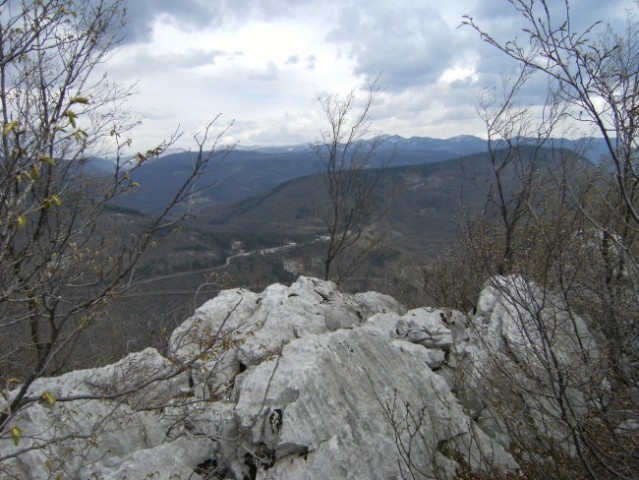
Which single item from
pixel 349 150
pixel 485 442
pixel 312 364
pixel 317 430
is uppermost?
pixel 349 150

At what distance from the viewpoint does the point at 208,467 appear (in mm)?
5988

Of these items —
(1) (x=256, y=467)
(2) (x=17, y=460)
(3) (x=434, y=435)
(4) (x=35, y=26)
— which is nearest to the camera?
(4) (x=35, y=26)

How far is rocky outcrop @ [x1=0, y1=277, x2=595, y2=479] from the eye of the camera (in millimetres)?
5418

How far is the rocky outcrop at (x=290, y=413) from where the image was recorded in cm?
542

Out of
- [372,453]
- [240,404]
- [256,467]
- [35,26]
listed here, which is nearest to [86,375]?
[240,404]

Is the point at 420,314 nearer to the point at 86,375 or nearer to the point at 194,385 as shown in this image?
the point at 194,385

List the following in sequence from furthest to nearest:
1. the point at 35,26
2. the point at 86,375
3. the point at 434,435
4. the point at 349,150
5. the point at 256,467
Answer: the point at 349,150 → the point at 86,375 → the point at 434,435 → the point at 256,467 → the point at 35,26

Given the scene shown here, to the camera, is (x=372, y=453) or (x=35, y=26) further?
(x=372, y=453)

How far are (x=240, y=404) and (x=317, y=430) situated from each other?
1077 millimetres

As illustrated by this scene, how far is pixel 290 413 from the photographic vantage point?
5965mm

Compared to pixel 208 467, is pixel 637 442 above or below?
above

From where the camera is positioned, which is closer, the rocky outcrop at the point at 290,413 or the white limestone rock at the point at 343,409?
the rocky outcrop at the point at 290,413

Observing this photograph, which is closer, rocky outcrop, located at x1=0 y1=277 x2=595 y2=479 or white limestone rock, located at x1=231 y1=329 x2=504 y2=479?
rocky outcrop, located at x1=0 y1=277 x2=595 y2=479

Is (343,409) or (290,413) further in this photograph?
(343,409)
